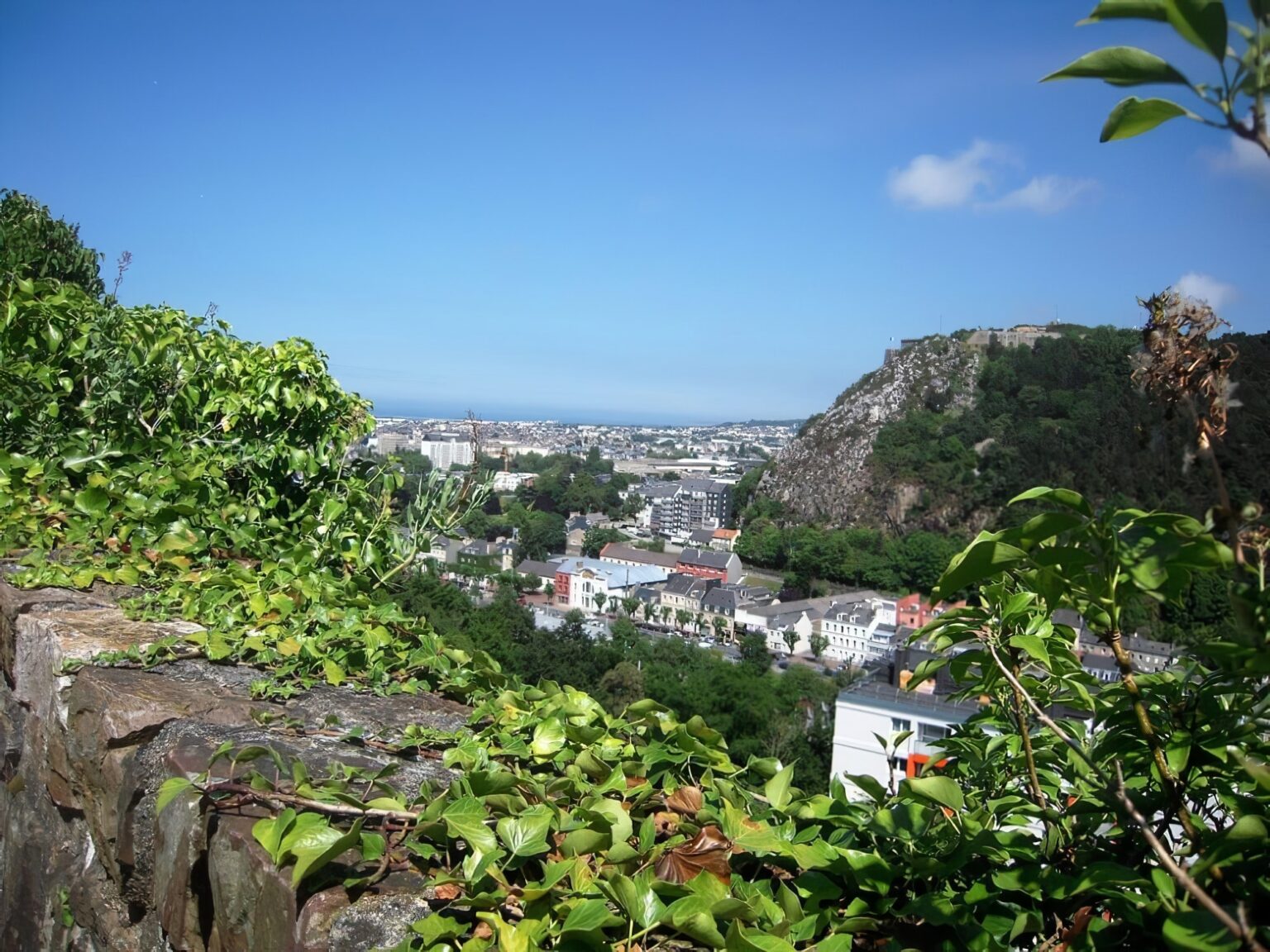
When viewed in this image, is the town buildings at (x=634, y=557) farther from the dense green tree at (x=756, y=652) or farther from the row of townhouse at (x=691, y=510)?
the dense green tree at (x=756, y=652)

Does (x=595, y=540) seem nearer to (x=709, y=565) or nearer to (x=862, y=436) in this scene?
(x=709, y=565)

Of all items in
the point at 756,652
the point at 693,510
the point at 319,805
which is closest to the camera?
the point at 319,805

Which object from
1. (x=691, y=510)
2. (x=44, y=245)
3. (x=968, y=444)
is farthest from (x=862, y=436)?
(x=44, y=245)

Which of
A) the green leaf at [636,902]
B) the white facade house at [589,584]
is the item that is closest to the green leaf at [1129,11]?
the green leaf at [636,902]

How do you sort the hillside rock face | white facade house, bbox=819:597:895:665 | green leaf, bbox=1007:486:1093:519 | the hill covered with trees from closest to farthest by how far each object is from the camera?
green leaf, bbox=1007:486:1093:519
the hill covered with trees
white facade house, bbox=819:597:895:665
the hillside rock face

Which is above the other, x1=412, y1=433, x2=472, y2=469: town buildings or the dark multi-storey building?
x1=412, y1=433, x2=472, y2=469: town buildings

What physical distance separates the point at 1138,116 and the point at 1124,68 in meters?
0.03

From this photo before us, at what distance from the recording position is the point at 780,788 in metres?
1.05

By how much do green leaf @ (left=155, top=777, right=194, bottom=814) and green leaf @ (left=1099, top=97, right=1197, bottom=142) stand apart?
42.4 inches

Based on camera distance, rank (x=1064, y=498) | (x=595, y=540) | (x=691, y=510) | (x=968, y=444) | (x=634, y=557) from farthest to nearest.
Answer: (x=691, y=510), (x=595, y=540), (x=634, y=557), (x=968, y=444), (x=1064, y=498)

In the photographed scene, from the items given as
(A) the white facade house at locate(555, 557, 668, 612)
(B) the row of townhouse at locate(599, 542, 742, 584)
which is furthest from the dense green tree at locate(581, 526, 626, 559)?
(A) the white facade house at locate(555, 557, 668, 612)

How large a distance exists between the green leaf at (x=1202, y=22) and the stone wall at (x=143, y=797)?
0.88 metres

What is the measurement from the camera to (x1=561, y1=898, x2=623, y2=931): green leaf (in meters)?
0.78

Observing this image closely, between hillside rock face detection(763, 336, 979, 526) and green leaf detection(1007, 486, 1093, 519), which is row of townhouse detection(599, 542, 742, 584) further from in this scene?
green leaf detection(1007, 486, 1093, 519)
